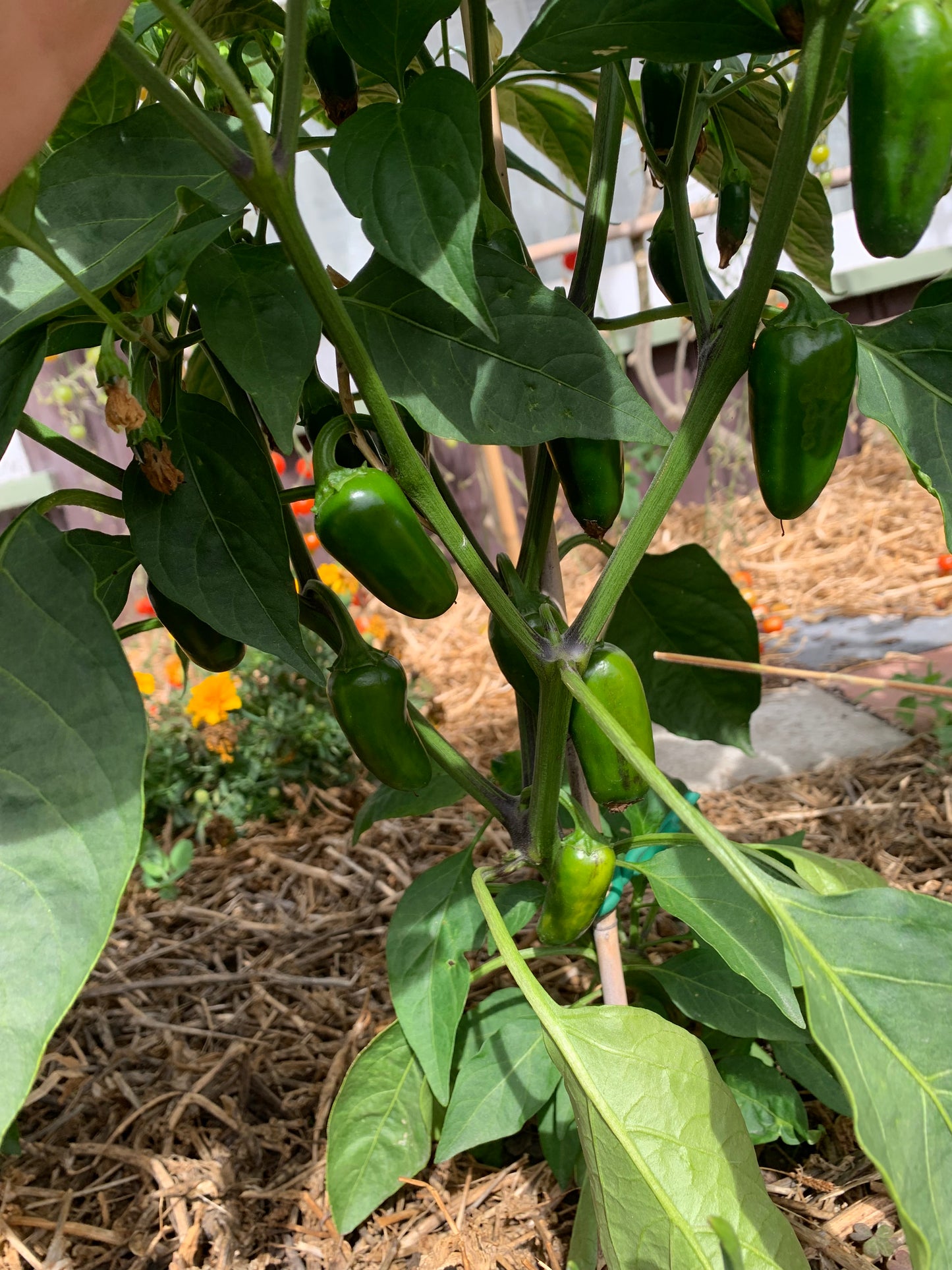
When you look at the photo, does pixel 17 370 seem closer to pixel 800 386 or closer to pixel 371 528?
pixel 371 528

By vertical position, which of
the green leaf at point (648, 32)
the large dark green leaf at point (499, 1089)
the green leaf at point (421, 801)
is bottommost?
the large dark green leaf at point (499, 1089)

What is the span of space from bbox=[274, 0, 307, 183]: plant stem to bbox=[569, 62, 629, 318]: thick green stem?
0.18 meters

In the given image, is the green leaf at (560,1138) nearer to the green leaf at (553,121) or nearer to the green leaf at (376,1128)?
the green leaf at (376,1128)

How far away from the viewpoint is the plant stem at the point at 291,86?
0.36 m

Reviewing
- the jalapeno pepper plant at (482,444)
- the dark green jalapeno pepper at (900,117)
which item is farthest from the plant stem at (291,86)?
the dark green jalapeno pepper at (900,117)

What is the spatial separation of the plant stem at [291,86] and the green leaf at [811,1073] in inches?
22.5

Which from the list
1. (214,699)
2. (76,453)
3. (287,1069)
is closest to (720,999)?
(287,1069)

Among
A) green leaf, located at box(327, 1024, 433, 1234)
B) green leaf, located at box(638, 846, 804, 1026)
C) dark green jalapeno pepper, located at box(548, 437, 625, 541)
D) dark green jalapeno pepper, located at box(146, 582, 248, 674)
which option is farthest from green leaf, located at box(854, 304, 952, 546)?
green leaf, located at box(327, 1024, 433, 1234)

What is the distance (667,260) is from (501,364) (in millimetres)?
166

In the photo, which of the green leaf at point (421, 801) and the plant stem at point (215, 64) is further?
the green leaf at point (421, 801)

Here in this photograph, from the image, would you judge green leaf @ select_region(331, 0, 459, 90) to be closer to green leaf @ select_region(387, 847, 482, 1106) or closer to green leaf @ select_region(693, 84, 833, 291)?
green leaf @ select_region(693, 84, 833, 291)

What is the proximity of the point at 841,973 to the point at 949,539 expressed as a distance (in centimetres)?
A: 20

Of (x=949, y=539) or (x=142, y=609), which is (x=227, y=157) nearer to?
(x=949, y=539)

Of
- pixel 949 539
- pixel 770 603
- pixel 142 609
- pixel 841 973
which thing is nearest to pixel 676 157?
pixel 949 539
